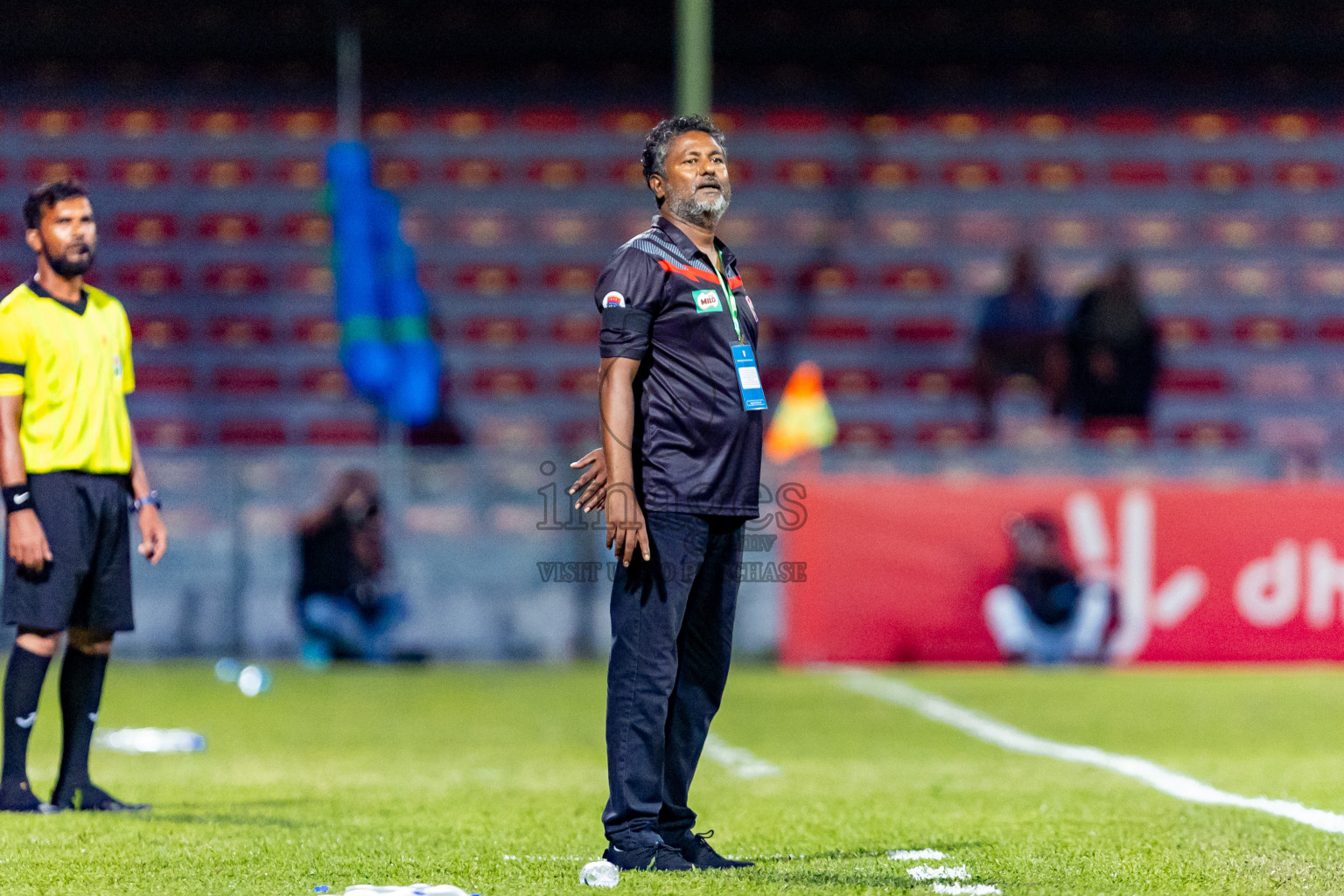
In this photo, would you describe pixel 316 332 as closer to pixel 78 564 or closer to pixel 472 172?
pixel 472 172

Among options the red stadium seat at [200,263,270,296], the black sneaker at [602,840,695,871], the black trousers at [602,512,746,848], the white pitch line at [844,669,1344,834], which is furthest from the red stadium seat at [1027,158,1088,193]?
the black sneaker at [602,840,695,871]

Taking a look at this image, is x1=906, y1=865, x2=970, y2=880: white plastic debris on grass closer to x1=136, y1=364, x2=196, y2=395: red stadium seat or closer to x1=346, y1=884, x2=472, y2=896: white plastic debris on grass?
x1=346, y1=884, x2=472, y2=896: white plastic debris on grass

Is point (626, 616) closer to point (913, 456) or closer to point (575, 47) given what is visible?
point (913, 456)

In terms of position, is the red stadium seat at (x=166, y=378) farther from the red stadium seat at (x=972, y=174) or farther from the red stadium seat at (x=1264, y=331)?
the red stadium seat at (x=1264, y=331)

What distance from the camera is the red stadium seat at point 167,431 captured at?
17.4 meters

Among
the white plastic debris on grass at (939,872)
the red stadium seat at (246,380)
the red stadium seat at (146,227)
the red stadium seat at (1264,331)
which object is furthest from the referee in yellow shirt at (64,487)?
the red stadium seat at (1264,331)

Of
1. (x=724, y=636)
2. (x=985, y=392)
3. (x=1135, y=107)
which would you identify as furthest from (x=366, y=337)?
(x=724, y=636)

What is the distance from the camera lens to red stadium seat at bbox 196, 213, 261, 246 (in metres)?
18.5

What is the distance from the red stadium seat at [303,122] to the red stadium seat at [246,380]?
8.35 feet

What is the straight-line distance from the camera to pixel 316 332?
709 inches

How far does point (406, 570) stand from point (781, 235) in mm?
6345

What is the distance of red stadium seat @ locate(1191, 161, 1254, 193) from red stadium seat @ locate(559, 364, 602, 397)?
6.41m

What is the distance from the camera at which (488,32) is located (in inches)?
755

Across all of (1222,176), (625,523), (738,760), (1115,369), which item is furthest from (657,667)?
(1222,176)
